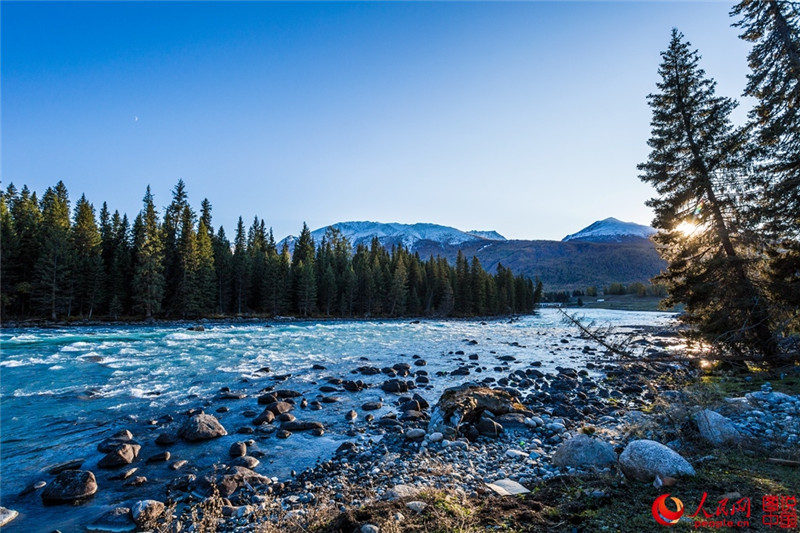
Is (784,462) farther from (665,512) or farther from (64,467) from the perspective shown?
(64,467)

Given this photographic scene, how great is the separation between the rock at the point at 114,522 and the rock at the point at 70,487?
3.95 ft

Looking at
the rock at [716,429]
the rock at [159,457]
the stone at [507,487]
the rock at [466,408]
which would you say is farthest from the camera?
the rock at [466,408]

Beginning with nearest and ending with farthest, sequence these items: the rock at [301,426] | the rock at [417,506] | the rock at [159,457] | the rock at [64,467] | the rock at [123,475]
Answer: the rock at [417,506] < the rock at [123,475] < the rock at [64,467] < the rock at [159,457] < the rock at [301,426]

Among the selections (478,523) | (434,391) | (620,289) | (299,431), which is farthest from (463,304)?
(620,289)

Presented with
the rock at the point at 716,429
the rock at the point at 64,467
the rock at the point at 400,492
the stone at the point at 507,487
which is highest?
the rock at the point at 716,429

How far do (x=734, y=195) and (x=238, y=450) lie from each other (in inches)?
759

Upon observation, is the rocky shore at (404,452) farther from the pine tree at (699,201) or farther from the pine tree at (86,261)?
the pine tree at (86,261)

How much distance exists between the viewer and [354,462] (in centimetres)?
811

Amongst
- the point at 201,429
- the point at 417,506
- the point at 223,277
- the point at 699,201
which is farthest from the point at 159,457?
the point at 223,277

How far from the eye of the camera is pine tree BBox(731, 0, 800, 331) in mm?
11836

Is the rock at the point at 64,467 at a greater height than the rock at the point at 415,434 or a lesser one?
greater

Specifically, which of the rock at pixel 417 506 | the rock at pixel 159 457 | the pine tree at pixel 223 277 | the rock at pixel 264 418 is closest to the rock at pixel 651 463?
the rock at pixel 417 506

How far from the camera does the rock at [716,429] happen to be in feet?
20.2

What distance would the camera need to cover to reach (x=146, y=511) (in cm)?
605
